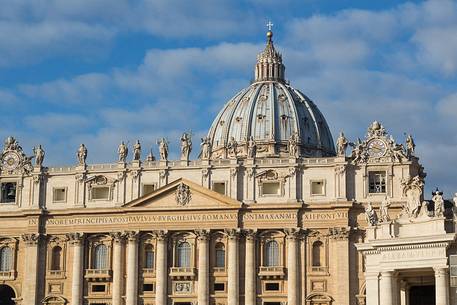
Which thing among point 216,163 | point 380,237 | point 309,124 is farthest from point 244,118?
point 380,237

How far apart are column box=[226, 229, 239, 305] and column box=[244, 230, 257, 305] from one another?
94cm

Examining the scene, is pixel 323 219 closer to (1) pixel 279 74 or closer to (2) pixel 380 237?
(2) pixel 380 237

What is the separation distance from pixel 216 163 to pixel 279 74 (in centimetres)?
6120

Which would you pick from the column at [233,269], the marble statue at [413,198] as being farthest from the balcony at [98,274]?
the marble statue at [413,198]

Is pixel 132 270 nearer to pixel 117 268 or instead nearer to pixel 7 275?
pixel 117 268

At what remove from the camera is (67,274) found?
105000 mm

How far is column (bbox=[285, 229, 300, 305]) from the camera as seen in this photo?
324ft

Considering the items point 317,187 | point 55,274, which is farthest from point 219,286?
point 55,274

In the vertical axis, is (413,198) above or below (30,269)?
above

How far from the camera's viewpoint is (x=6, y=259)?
353 ft

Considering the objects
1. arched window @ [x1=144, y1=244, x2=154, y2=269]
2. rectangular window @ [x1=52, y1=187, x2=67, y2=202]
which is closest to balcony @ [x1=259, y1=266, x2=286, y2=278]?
arched window @ [x1=144, y1=244, x2=154, y2=269]

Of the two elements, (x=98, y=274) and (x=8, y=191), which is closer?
Answer: (x=98, y=274)

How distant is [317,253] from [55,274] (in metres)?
27.2

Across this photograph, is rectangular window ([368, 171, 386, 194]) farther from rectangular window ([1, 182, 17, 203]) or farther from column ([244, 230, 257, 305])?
rectangular window ([1, 182, 17, 203])
